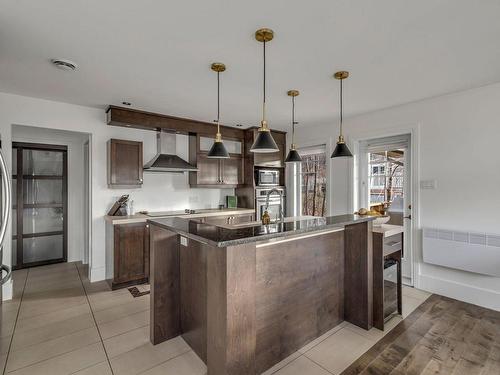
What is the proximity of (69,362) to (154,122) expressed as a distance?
3039 millimetres

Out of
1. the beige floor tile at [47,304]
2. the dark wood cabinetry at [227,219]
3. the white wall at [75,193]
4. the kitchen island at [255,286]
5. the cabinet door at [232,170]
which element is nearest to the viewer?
the kitchen island at [255,286]

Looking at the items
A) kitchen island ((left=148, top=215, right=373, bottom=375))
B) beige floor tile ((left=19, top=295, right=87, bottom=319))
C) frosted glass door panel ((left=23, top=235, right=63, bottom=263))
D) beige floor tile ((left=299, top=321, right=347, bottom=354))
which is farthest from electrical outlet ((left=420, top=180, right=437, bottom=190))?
frosted glass door panel ((left=23, top=235, right=63, bottom=263))

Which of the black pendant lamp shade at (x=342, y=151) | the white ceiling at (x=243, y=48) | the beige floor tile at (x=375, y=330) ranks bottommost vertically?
the beige floor tile at (x=375, y=330)

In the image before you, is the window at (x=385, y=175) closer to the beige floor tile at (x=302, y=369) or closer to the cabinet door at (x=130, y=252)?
the beige floor tile at (x=302, y=369)

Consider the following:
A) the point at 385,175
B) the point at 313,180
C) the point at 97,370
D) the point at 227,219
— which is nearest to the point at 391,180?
the point at 385,175

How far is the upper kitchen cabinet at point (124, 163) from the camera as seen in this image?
3.73 meters

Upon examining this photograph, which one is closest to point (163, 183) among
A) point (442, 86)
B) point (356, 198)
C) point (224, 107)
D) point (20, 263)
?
point (224, 107)

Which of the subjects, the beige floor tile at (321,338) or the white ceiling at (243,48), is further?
the beige floor tile at (321,338)

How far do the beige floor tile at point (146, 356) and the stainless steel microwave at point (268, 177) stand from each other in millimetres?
3105

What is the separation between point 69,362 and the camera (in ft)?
6.76

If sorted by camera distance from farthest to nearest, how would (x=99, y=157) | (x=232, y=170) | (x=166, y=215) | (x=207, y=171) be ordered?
(x=232, y=170) < (x=207, y=171) < (x=166, y=215) < (x=99, y=157)

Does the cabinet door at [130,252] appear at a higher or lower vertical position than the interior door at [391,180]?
lower

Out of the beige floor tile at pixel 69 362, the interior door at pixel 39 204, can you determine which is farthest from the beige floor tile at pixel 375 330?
the interior door at pixel 39 204

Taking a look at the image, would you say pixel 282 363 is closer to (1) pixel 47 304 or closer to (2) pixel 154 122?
(1) pixel 47 304
